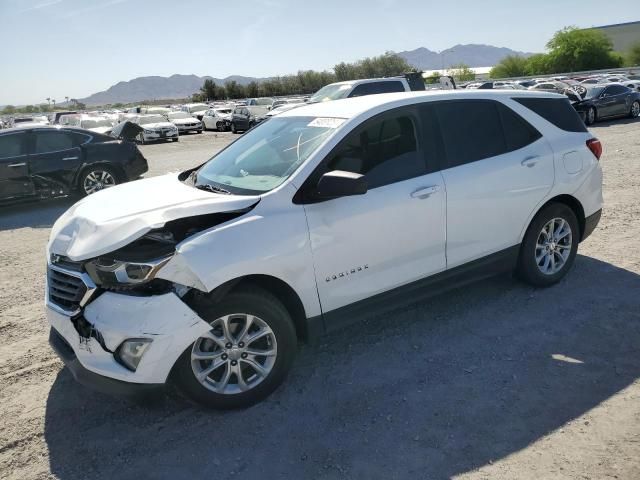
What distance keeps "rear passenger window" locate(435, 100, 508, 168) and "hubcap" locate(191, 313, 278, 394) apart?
1.96 metres

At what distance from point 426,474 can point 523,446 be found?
1.95ft

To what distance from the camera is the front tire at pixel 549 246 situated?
4.59 meters

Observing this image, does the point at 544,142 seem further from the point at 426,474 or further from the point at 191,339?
the point at 191,339

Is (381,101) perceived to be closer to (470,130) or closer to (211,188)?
(470,130)

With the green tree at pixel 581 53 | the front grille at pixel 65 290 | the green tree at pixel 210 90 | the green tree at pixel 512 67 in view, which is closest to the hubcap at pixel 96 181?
the front grille at pixel 65 290

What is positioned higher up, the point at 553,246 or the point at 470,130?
the point at 470,130

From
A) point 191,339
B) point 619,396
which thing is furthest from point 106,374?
point 619,396

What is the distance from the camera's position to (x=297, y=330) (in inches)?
139

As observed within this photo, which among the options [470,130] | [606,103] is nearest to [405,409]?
[470,130]

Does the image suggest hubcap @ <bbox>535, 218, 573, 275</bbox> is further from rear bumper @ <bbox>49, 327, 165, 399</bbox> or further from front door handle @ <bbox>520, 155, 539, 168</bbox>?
rear bumper @ <bbox>49, 327, 165, 399</bbox>

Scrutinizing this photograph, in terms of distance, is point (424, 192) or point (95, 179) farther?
point (95, 179)

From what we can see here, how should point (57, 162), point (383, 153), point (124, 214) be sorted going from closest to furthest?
point (124, 214)
point (383, 153)
point (57, 162)

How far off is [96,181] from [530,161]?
8.47 meters

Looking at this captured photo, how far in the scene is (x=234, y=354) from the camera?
3.21 metres
